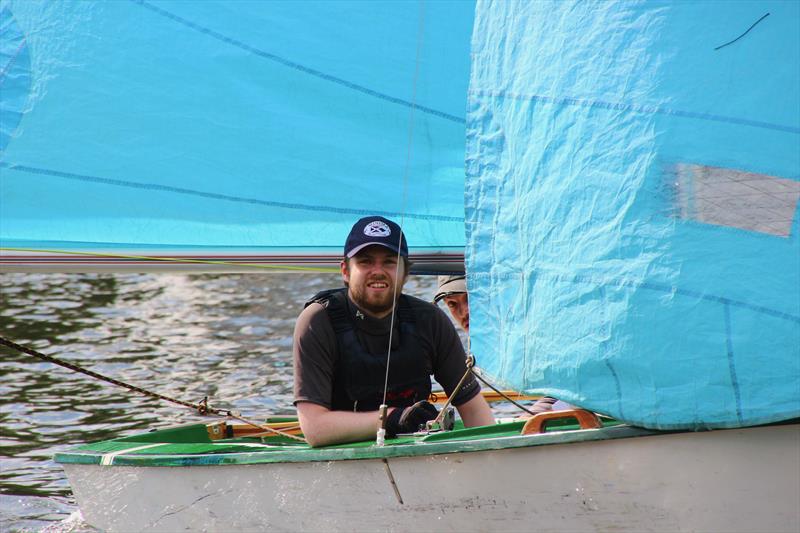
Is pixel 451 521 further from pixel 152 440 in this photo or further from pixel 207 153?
pixel 207 153

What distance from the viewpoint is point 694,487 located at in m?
3.59

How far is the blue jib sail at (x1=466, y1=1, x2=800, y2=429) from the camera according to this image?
3.42 metres

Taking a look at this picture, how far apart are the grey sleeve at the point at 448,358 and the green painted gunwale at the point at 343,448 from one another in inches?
19.1

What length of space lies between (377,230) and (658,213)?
111 cm

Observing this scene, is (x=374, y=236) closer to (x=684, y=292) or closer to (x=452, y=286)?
(x=452, y=286)

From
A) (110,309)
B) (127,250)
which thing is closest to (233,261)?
(127,250)

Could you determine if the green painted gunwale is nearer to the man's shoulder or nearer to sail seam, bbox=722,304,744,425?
sail seam, bbox=722,304,744,425

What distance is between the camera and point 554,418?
12.5 feet

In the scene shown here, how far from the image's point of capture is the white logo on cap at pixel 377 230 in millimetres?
4301

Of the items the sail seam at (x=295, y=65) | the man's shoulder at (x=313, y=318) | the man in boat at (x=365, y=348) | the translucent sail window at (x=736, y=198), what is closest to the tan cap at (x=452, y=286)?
the sail seam at (x=295, y=65)

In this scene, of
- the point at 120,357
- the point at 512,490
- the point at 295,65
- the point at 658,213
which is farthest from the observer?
the point at 120,357

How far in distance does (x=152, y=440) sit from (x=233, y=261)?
0.81 meters

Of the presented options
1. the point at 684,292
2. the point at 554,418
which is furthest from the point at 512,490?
the point at 684,292

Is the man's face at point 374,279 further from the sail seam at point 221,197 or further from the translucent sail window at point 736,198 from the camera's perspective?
the translucent sail window at point 736,198
